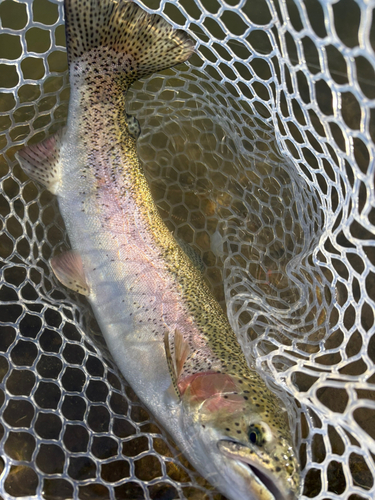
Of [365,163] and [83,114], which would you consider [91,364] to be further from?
[365,163]

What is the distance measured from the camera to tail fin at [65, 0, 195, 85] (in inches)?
104

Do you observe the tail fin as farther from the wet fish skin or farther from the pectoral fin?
the pectoral fin

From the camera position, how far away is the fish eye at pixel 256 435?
2.15 meters

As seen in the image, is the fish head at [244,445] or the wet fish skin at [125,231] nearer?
the fish head at [244,445]

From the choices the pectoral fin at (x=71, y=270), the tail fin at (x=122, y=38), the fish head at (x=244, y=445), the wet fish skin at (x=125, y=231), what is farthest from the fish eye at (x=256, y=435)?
the tail fin at (x=122, y=38)

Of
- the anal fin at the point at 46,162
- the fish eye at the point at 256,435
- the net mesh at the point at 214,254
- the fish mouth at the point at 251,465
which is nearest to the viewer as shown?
the fish mouth at the point at 251,465

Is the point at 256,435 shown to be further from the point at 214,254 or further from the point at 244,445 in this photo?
the point at 214,254

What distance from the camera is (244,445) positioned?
216 centimetres

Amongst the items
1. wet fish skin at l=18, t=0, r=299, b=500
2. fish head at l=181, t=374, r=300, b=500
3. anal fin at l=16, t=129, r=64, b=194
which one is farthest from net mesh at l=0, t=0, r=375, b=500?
anal fin at l=16, t=129, r=64, b=194

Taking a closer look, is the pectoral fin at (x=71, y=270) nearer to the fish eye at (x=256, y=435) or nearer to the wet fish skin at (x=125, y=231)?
the wet fish skin at (x=125, y=231)

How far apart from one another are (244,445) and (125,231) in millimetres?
1467

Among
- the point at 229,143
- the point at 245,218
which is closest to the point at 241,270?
the point at 245,218

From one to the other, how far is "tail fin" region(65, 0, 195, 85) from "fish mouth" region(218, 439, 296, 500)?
7.82ft

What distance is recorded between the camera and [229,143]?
3.89 meters
